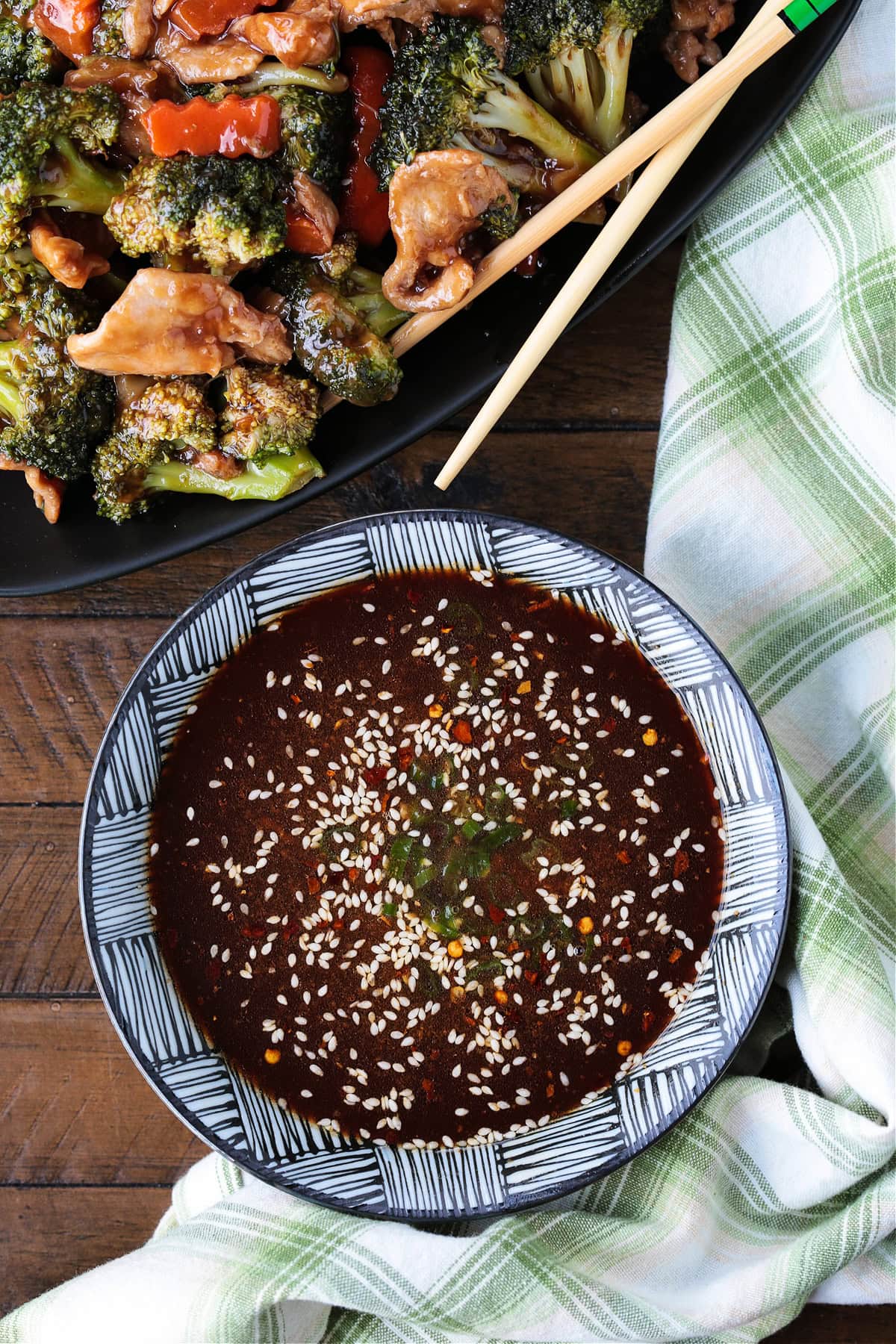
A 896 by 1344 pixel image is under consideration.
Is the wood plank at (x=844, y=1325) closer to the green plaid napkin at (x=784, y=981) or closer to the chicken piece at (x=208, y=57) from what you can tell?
the green plaid napkin at (x=784, y=981)

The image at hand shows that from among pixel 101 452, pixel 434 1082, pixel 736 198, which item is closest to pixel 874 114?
pixel 736 198

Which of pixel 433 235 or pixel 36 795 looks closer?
pixel 433 235

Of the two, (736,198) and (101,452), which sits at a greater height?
(101,452)

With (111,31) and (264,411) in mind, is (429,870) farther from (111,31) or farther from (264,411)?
(111,31)

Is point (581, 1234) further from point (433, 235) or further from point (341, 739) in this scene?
point (433, 235)

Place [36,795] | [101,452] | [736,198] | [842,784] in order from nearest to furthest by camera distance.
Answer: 1. [101,452]
2. [736,198]
3. [842,784]
4. [36,795]

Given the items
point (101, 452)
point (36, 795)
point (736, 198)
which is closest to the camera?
point (101, 452)

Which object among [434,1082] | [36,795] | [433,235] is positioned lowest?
[434,1082]
